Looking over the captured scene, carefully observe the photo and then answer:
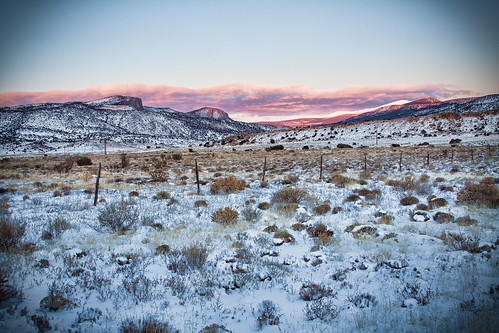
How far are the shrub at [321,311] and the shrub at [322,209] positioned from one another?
16.1 ft

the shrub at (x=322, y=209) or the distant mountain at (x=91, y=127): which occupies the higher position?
the distant mountain at (x=91, y=127)

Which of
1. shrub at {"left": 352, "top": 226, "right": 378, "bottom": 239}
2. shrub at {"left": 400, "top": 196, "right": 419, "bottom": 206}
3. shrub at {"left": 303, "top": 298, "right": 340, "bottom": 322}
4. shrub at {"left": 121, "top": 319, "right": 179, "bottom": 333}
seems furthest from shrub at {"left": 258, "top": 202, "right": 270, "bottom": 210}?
shrub at {"left": 121, "top": 319, "right": 179, "bottom": 333}

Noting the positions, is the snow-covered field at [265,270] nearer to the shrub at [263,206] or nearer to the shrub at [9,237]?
the shrub at [9,237]

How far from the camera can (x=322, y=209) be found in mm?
8820

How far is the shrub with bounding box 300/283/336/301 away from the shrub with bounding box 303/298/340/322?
20 centimetres

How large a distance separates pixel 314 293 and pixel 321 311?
0.46 metres

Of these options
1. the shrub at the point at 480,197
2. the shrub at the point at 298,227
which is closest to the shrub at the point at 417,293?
the shrub at the point at 298,227

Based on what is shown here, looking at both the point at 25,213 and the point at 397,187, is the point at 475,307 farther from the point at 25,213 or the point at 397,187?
the point at 25,213

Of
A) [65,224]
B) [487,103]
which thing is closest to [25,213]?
[65,224]

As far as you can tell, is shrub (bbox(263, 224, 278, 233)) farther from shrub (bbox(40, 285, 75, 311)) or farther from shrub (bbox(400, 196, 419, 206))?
shrub (bbox(400, 196, 419, 206))

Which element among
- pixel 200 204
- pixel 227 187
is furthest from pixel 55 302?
pixel 227 187

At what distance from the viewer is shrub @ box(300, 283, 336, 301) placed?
4.12 m

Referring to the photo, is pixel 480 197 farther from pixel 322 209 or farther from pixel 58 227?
pixel 58 227

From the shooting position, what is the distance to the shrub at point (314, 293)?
13.5ft
